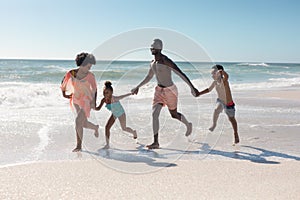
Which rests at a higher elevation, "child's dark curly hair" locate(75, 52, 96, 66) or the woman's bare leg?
"child's dark curly hair" locate(75, 52, 96, 66)

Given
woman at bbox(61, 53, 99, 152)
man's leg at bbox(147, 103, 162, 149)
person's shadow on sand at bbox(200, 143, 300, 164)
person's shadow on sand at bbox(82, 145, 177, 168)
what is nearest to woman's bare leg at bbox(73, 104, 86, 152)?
woman at bbox(61, 53, 99, 152)

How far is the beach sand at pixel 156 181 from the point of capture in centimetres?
312

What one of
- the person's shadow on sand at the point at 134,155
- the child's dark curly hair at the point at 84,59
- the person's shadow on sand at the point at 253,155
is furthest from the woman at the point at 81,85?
the person's shadow on sand at the point at 253,155

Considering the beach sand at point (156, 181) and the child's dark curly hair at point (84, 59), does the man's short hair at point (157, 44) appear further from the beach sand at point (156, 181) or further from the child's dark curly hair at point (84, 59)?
the beach sand at point (156, 181)

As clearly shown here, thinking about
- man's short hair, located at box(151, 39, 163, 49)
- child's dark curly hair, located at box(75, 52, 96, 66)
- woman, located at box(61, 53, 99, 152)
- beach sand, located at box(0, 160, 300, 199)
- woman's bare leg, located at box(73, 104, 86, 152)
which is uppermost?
man's short hair, located at box(151, 39, 163, 49)

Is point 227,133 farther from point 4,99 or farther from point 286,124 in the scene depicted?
point 4,99

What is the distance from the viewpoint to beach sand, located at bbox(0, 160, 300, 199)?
3125 mm

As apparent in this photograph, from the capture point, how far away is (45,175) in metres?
3.66

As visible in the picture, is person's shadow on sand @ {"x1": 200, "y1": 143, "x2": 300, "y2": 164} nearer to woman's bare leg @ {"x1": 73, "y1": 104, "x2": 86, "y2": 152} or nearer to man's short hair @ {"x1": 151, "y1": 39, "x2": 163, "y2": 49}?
man's short hair @ {"x1": 151, "y1": 39, "x2": 163, "y2": 49}

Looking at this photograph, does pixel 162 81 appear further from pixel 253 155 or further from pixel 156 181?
pixel 156 181

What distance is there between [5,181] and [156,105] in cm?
253

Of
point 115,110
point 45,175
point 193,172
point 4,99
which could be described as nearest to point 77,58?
point 115,110

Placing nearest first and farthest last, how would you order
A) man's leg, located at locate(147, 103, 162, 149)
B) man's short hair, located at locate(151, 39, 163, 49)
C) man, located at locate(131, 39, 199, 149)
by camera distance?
1. man's short hair, located at locate(151, 39, 163, 49)
2. man, located at locate(131, 39, 199, 149)
3. man's leg, located at locate(147, 103, 162, 149)

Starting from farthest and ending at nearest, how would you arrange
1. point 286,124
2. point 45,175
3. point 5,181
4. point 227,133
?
1. point 286,124
2. point 227,133
3. point 45,175
4. point 5,181
